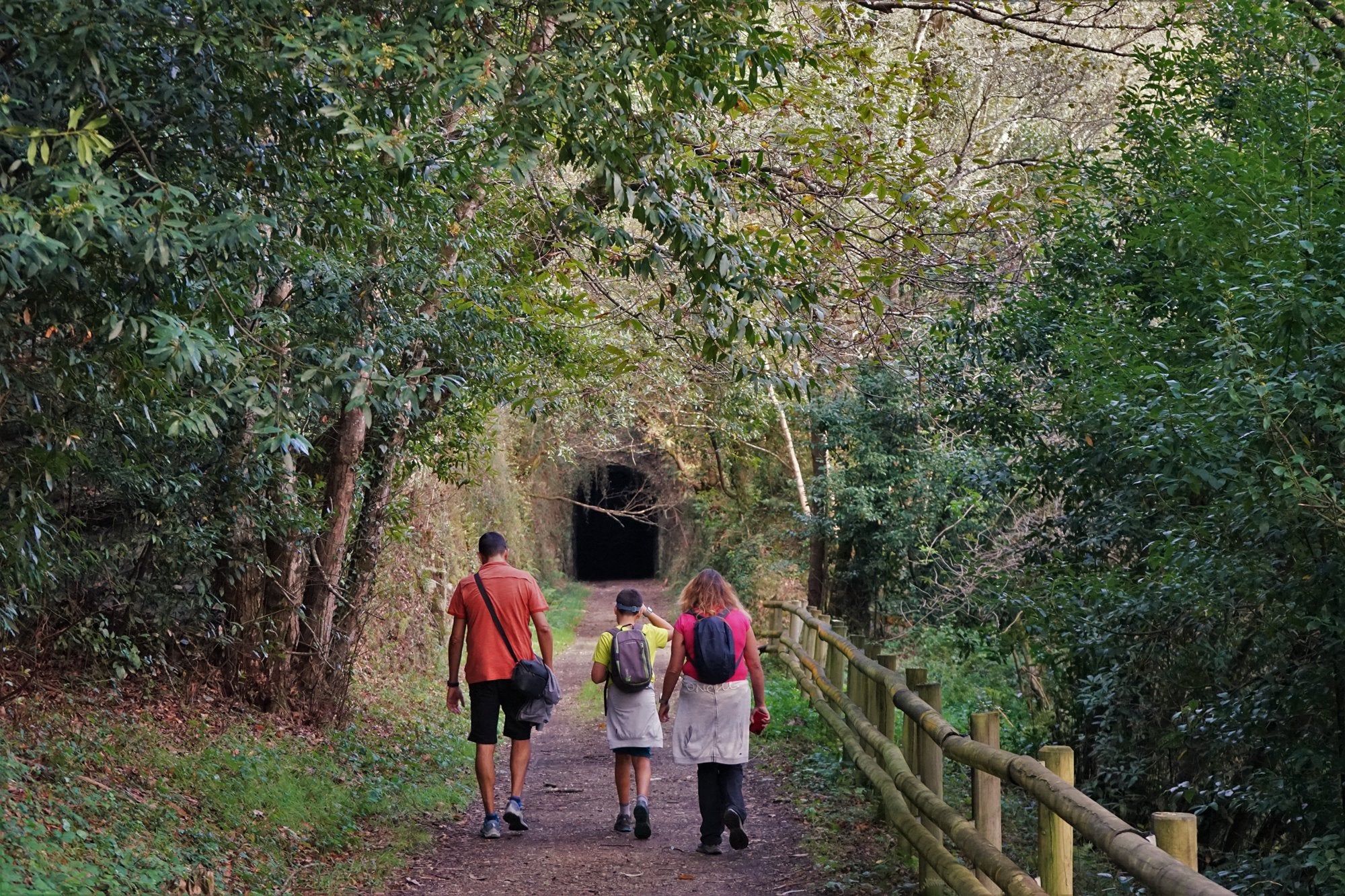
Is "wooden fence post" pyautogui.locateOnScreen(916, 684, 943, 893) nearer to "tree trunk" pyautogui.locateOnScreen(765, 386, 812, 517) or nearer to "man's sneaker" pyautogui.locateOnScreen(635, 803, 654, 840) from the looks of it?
"man's sneaker" pyautogui.locateOnScreen(635, 803, 654, 840)

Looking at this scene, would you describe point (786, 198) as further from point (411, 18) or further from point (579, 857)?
point (579, 857)

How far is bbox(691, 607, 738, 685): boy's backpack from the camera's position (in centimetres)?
714

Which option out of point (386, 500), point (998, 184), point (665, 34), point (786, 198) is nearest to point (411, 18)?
point (665, 34)

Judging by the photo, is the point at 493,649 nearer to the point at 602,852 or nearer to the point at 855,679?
the point at 602,852

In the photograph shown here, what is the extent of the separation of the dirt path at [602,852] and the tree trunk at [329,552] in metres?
1.93

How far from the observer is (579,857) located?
23.6 feet

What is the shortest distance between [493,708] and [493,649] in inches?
16.7

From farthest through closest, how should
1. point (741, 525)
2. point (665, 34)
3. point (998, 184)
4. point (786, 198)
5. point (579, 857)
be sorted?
point (741, 525) → point (998, 184) → point (786, 198) → point (579, 857) → point (665, 34)

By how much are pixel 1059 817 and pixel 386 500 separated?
7.85 m

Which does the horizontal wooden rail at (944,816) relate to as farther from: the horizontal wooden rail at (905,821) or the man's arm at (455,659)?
the man's arm at (455,659)

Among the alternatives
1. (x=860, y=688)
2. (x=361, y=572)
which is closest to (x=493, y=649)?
(x=860, y=688)

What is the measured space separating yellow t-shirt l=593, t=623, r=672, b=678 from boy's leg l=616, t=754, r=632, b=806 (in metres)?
0.64

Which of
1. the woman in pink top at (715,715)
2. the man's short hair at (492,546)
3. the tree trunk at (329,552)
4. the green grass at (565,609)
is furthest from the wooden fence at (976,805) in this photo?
the green grass at (565,609)

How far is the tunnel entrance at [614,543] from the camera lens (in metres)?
40.8
